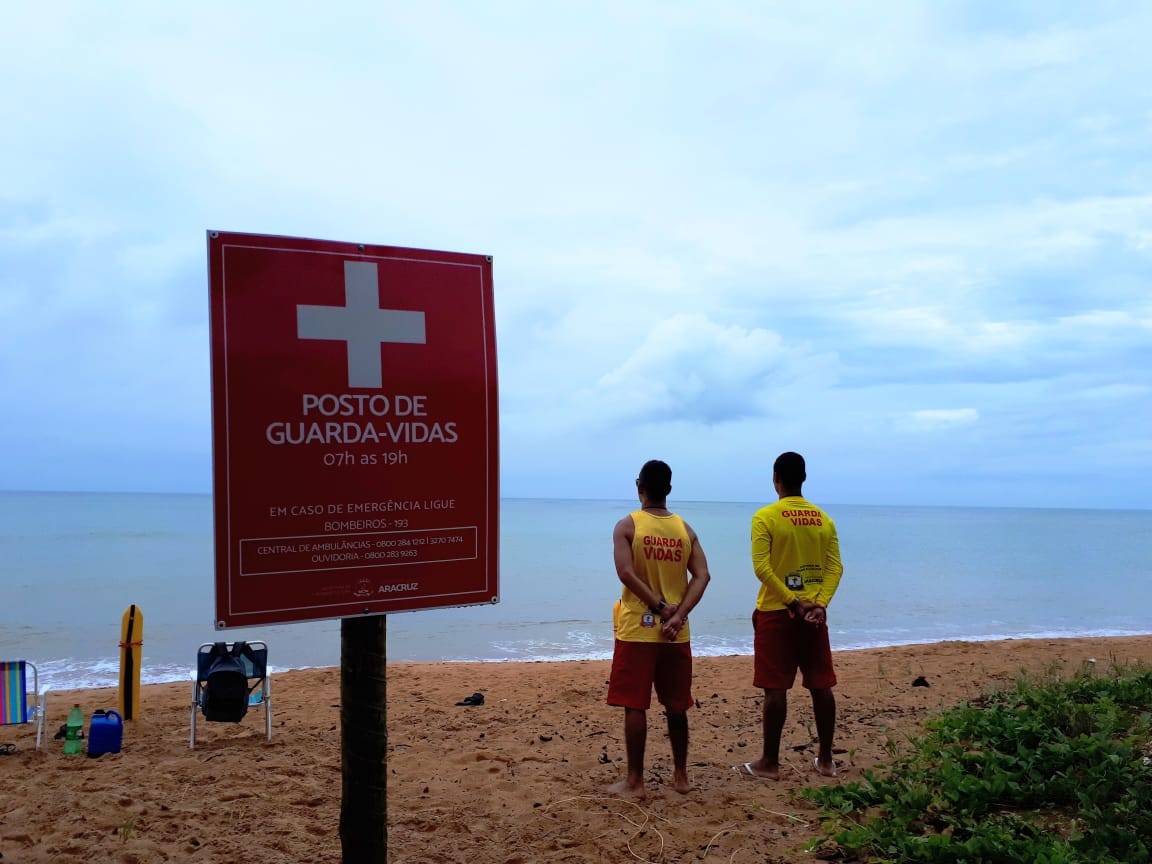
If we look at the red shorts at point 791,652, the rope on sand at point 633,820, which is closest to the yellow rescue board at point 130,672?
the rope on sand at point 633,820

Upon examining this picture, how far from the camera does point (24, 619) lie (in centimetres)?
1573

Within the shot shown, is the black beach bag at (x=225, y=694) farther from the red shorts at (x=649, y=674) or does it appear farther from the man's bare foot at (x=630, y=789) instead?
the red shorts at (x=649, y=674)

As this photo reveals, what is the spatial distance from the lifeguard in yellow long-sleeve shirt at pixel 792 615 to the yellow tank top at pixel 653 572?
1.66ft

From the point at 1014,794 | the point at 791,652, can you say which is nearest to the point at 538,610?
the point at 791,652

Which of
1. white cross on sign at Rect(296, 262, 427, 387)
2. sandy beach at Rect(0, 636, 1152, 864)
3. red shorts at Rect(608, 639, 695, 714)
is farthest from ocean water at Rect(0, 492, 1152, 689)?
white cross on sign at Rect(296, 262, 427, 387)

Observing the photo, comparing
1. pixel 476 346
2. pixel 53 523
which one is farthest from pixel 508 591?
pixel 53 523

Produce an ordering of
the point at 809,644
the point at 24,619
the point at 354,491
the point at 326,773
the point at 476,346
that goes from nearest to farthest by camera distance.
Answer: the point at 354,491, the point at 476,346, the point at 809,644, the point at 326,773, the point at 24,619

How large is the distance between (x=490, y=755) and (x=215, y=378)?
4.03 m

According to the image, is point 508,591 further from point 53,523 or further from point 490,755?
point 53,523

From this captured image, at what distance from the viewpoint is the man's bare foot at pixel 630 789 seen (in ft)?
15.5

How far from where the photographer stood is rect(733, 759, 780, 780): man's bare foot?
16.5 feet

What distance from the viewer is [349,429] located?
2.85 meters

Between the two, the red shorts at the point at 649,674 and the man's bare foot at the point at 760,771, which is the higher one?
the red shorts at the point at 649,674

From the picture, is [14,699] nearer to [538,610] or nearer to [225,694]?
[225,694]
